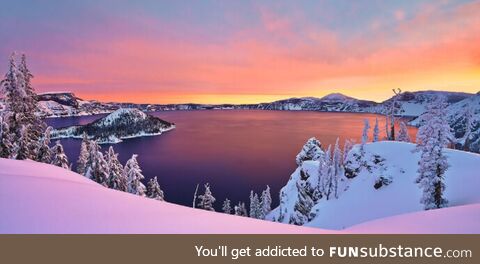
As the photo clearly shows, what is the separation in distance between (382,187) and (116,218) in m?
39.1

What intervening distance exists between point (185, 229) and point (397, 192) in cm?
3546

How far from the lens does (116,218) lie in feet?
21.9

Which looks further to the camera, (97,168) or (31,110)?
(97,168)

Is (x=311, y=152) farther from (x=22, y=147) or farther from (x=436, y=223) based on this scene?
(x=436, y=223)

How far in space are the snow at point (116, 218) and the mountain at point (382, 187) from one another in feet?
63.9

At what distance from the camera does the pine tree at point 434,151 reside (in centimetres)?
1800

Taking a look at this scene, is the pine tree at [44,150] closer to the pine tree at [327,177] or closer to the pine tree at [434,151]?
the pine tree at [434,151]

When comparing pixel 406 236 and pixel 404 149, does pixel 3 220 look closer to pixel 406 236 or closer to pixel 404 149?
pixel 406 236

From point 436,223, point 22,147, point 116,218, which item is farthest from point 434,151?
point 22,147

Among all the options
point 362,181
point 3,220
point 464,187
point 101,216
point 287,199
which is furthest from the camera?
point 287,199

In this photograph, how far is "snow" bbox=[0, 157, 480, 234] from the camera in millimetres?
5926

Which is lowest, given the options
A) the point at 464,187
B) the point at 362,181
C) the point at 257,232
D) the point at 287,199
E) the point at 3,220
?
the point at 287,199

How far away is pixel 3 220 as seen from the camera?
5.67 metres

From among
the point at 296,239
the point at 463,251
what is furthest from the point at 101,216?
the point at 463,251
